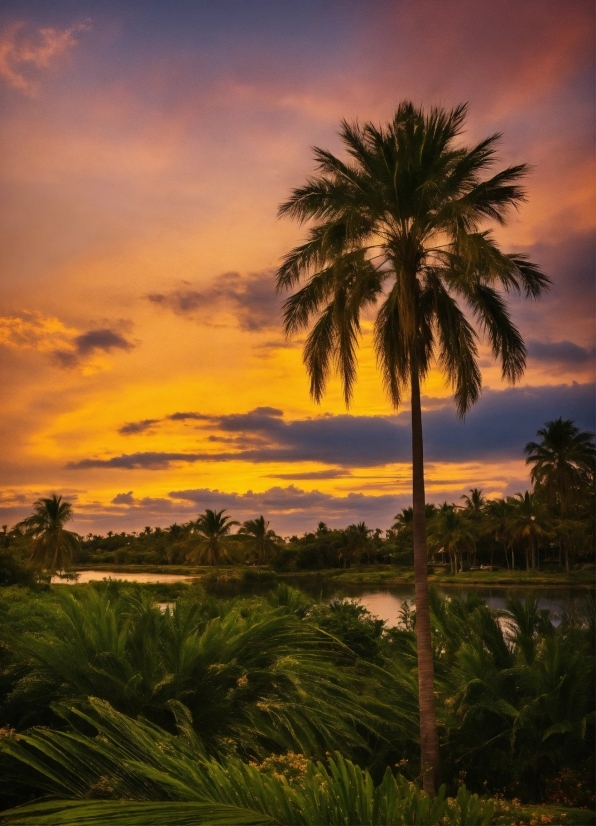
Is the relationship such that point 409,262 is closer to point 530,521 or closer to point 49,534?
point 49,534

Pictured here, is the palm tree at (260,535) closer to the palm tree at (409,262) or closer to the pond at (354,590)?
the pond at (354,590)

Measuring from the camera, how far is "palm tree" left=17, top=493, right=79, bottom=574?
193 ft

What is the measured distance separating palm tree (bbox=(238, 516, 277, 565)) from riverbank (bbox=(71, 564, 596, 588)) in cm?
342

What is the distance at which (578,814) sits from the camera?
6227mm

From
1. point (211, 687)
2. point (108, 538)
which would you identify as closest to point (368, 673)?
point (211, 687)

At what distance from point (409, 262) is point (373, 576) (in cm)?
6903

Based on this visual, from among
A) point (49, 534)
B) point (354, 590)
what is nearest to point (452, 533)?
point (354, 590)

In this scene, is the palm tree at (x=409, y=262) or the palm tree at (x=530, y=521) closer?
the palm tree at (x=409, y=262)

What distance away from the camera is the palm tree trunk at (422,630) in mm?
10078

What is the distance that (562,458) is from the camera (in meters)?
55.3

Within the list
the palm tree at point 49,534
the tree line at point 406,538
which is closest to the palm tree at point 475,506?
the tree line at point 406,538

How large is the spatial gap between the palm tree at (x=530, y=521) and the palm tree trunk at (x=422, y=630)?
6000cm

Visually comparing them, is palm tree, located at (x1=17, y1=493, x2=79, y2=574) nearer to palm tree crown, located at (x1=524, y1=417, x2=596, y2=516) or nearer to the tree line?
the tree line

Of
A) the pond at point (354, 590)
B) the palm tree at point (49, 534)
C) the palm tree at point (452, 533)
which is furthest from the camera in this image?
the palm tree at point (452, 533)
